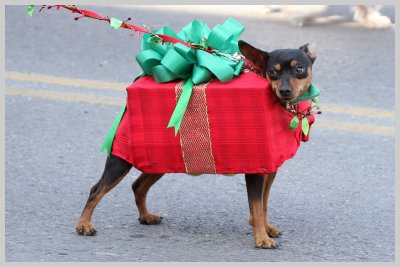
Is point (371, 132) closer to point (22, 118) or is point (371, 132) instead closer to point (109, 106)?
point (109, 106)

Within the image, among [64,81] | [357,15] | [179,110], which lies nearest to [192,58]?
[179,110]

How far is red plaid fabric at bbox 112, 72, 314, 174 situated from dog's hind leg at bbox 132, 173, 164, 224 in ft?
1.30

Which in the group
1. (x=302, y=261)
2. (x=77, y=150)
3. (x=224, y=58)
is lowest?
(x=302, y=261)

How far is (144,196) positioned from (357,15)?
17.8ft

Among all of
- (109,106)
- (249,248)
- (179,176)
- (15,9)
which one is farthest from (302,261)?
(15,9)

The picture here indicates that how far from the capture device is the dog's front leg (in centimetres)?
508

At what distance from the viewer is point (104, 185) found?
529 cm

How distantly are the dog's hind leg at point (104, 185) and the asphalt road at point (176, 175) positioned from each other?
7 centimetres

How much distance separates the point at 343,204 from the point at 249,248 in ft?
3.49

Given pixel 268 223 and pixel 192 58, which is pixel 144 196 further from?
pixel 192 58

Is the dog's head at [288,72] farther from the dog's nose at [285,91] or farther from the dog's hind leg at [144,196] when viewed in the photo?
the dog's hind leg at [144,196]

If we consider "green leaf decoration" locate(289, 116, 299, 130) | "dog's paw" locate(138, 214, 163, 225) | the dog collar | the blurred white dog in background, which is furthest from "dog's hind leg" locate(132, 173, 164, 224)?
the blurred white dog in background

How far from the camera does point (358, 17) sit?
10.4 meters

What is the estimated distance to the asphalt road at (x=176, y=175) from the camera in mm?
5215
